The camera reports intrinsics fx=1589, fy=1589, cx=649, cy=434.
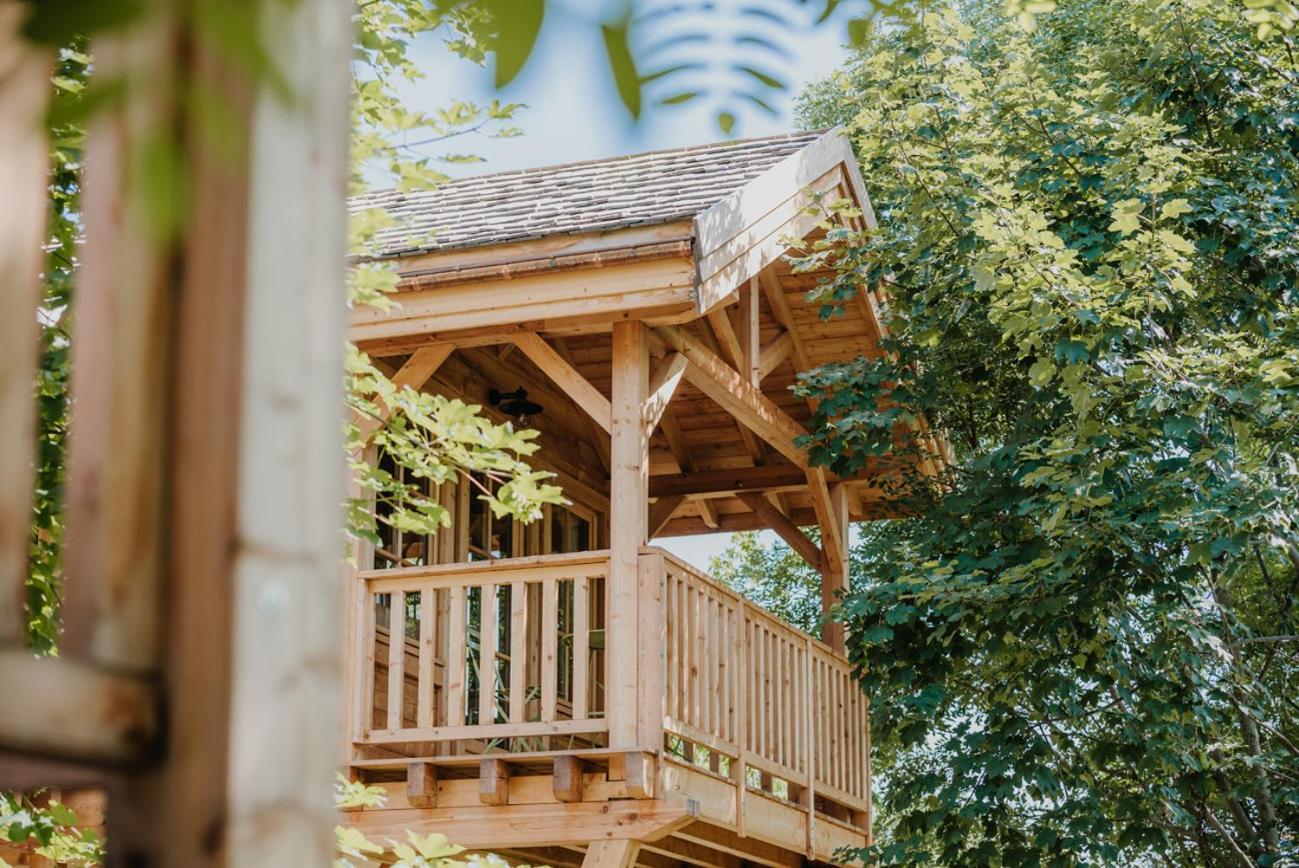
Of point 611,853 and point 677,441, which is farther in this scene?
point 677,441

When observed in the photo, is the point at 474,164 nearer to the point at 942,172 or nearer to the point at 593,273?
the point at 593,273

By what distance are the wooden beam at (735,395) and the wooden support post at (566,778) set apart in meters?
1.98

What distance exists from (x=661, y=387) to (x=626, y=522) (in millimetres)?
716

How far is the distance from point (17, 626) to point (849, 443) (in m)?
8.51

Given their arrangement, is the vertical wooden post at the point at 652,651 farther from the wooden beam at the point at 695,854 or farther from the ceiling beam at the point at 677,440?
the ceiling beam at the point at 677,440

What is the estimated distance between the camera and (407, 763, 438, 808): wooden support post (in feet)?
22.9

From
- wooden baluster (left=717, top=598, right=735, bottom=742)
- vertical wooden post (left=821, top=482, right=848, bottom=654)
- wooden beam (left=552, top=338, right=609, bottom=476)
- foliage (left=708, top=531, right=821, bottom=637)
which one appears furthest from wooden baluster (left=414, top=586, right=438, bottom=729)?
foliage (left=708, top=531, right=821, bottom=637)

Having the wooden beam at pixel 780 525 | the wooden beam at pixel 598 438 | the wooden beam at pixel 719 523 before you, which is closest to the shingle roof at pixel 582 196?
the wooden beam at pixel 598 438

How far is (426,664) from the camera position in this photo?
696cm

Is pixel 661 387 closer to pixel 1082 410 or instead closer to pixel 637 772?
pixel 637 772

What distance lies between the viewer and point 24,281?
3.39 feet

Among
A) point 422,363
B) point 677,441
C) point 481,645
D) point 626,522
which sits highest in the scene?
point 677,441

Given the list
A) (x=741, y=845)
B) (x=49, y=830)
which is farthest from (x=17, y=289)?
(x=741, y=845)

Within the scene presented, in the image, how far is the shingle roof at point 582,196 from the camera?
7199mm
